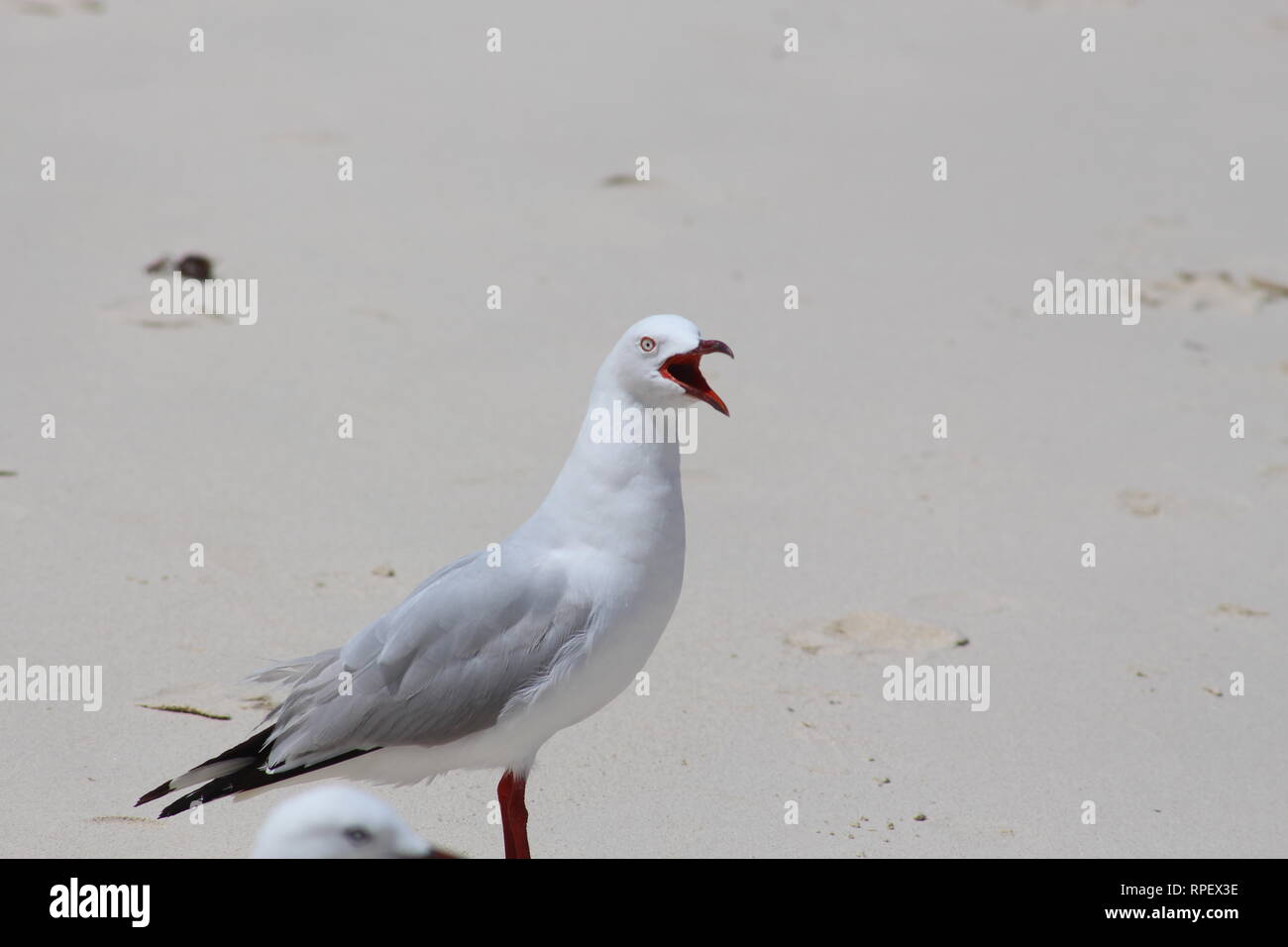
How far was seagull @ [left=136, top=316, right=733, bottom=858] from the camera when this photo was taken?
336cm

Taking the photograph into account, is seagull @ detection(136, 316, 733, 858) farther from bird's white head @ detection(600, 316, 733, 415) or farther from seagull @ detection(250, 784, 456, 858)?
seagull @ detection(250, 784, 456, 858)

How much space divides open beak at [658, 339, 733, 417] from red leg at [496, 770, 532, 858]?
91 cm

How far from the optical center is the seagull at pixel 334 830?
2703 mm

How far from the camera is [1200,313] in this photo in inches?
277

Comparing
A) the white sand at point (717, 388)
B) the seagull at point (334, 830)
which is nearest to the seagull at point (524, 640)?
the white sand at point (717, 388)

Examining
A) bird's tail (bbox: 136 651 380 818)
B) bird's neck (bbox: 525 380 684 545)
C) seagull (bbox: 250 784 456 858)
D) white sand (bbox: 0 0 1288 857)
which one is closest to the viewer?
seagull (bbox: 250 784 456 858)

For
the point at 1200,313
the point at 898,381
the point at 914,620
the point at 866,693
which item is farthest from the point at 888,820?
the point at 1200,313

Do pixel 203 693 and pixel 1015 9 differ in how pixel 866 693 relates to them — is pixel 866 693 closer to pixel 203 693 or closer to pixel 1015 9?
pixel 203 693

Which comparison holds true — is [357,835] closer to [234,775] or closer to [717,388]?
[234,775]

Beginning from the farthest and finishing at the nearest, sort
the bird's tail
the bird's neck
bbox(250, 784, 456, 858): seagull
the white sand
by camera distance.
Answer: the white sand → the bird's neck → the bird's tail → bbox(250, 784, 456, 858): seagull

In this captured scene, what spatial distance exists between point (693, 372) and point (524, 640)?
2.17 ft

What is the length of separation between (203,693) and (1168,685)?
2567 millimetres

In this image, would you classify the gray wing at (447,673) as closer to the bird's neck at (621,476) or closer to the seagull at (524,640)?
the seagull at (524,640)

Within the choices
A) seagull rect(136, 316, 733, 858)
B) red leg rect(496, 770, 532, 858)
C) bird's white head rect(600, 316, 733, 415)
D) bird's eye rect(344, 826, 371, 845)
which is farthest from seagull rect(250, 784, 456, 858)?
bird's white head rect(600, 316, 733, 415)
